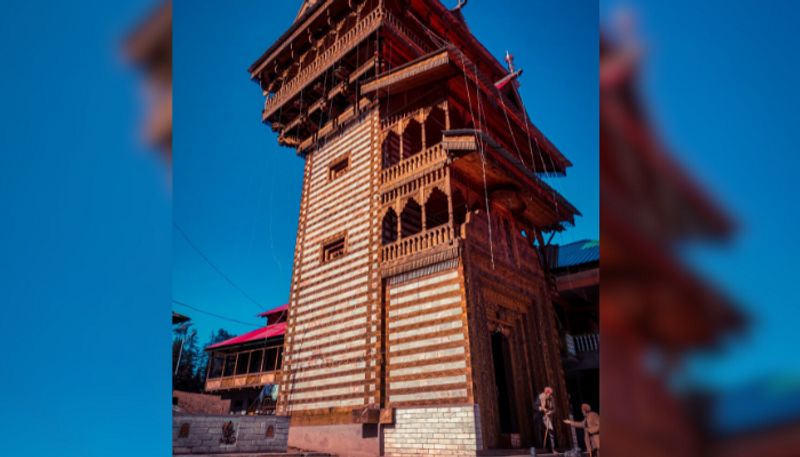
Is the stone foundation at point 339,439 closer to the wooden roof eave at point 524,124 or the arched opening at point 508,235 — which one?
the arched opening at point 508,235

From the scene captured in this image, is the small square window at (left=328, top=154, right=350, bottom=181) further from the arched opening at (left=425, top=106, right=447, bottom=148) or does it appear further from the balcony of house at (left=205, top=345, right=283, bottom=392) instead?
the balcony of house at (left=205, top=345, right=283, bottom=392)

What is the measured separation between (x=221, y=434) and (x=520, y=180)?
9.13 m

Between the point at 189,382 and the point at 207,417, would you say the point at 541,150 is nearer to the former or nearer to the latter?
the point at 207,417

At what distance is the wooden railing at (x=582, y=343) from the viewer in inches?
594

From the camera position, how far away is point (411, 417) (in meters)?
9.32

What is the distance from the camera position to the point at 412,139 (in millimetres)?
14039

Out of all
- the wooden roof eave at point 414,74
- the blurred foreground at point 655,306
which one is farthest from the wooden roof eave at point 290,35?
the blurred foreground at point 655,306

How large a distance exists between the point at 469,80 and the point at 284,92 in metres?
8.00

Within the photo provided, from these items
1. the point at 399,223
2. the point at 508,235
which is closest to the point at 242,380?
the point at 399,223

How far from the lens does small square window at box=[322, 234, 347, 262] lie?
13156mm

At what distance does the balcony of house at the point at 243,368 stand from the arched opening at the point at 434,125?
11.8 meters

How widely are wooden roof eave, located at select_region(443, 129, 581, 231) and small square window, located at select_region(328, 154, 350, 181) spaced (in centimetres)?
473

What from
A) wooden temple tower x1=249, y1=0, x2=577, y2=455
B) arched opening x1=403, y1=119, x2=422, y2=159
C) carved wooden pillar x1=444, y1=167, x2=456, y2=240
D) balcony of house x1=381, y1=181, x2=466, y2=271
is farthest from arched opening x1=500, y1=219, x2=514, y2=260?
arched opening x1=403, y1=119, x2=422, y2=159

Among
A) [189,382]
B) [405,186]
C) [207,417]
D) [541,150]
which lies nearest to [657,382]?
[207,417]
